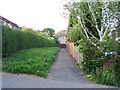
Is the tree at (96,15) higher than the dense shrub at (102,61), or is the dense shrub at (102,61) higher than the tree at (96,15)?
the tree at (96,15)

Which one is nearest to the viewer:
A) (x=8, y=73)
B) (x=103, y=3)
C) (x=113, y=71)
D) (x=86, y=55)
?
(x=113, y=71)

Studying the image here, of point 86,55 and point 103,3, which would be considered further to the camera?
point 103,3

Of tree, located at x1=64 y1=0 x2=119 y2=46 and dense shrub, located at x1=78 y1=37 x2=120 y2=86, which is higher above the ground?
tree, located at x1=64 y1=0 x2=119 y2=46

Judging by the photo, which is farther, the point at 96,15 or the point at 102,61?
the point at 96,15

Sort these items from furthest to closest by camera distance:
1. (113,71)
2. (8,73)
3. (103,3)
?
(103,3) < (8,73) < (113,71)

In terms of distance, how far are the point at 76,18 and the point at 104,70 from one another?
734cm

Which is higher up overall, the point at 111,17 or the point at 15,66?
the point at 111,17

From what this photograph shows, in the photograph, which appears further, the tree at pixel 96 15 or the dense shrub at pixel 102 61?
the tree at pixel 96 15

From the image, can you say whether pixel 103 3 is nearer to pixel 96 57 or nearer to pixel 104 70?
pixel 96 57

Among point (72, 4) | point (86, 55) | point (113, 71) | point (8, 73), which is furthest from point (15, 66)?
point (72, 4)

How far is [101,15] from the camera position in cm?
1736

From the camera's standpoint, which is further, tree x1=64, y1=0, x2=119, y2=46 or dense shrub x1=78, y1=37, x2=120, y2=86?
tree x1=64, y1=0, x2=119, y2=46

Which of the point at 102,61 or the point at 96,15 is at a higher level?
the point at 96,15

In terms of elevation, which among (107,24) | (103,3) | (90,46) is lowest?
(90,46)
